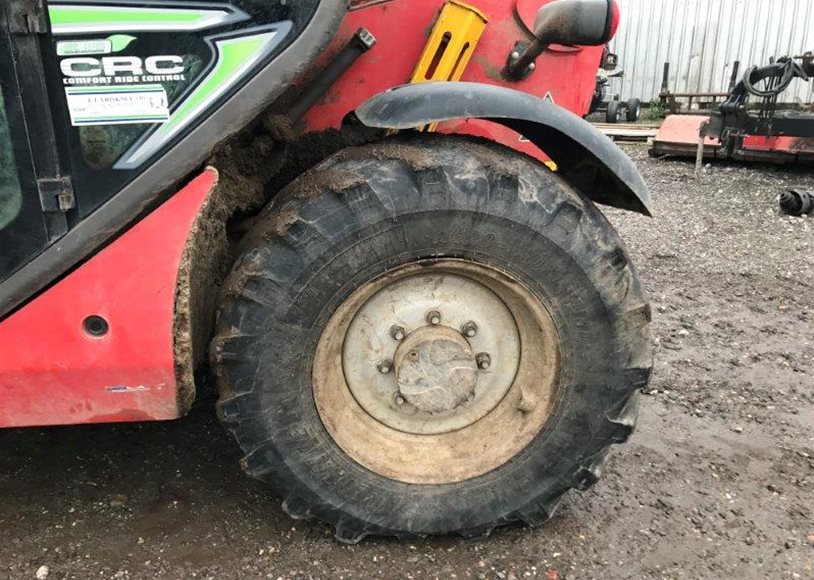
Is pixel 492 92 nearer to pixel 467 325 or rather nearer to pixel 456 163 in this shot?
pixel 456 163

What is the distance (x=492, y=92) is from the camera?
7.38 feet

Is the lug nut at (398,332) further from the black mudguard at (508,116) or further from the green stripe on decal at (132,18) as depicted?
the green stripe on decal at (132,18)

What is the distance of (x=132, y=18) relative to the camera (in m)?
1.91

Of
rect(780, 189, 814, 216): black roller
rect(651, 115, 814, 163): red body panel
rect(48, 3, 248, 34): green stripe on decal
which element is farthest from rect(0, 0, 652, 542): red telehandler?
rect(651, 115, 814, 163): red body panel

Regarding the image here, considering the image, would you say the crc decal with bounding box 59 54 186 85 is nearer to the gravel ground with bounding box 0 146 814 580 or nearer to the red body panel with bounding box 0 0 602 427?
the red body panel with bounding box 0 0 602 427

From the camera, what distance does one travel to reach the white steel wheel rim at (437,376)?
2.37 m

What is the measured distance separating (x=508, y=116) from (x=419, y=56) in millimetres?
628

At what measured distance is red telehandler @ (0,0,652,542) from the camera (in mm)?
1979

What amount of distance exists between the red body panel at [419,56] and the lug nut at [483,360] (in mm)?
863

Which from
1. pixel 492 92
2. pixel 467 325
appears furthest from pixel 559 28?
pixel 467 325

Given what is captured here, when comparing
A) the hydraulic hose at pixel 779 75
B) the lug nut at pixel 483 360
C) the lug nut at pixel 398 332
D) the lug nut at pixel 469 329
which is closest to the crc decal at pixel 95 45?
the lug nut at pixel 398 332

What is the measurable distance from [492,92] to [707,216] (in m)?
5.91

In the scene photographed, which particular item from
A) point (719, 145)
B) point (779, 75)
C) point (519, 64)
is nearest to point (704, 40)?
point (719, 145)

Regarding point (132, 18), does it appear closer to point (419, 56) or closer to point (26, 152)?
point (26, 152)
